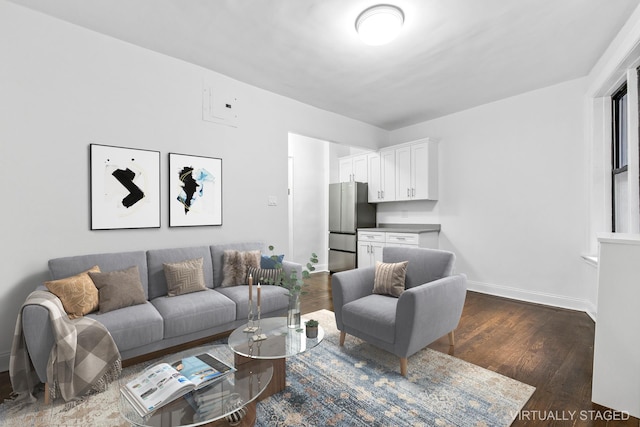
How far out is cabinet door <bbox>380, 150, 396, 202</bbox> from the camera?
5.39 metres

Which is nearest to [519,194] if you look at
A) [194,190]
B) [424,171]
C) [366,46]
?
[424,171]

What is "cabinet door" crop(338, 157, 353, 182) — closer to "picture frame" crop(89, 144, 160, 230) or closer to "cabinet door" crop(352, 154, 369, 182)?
"cabinet door" crop(352, 154, 369, 182)

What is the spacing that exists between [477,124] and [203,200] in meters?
4.09

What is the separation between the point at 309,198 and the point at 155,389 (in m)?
4.80

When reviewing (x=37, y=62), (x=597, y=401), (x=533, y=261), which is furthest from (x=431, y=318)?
(x=37, y=62)

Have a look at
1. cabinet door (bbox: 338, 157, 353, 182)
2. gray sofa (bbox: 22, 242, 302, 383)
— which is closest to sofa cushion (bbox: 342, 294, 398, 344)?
gray sofa (bbox: 22, 242, 302, 383)

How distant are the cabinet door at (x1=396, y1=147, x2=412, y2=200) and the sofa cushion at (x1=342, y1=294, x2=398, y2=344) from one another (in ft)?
9.28

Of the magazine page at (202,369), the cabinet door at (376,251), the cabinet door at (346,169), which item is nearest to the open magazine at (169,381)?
the magazine page at (202,369)

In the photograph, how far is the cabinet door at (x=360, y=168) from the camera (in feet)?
19.2

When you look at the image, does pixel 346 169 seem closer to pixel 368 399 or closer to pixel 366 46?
pixel 366 46

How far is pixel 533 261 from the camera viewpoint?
407 centimetres

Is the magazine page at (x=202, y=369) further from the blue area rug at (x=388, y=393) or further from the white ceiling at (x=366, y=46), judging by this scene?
the white ceiling at (x=366, y=46)

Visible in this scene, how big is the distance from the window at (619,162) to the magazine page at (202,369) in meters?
4.00

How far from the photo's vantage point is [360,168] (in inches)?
233
